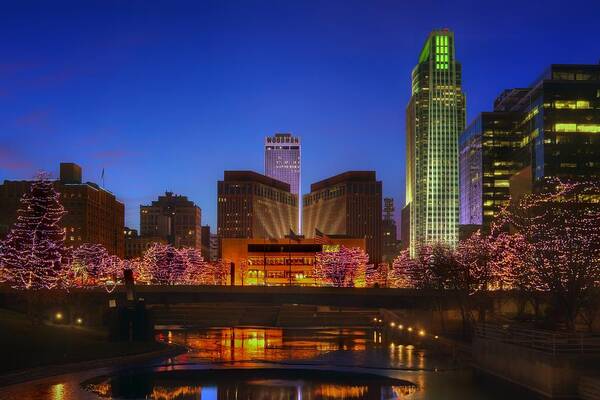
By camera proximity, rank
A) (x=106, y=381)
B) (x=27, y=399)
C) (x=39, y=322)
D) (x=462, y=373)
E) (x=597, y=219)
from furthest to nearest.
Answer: (x=39, y=322)
(x=597, y=219)
(x=462, y=373)
(x=106, y=381)
(x=27, y=399)

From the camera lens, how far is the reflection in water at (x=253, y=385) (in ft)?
174

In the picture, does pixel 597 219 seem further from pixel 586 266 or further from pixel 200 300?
pixel 200 300

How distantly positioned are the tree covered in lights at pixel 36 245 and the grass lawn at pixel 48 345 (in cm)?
495

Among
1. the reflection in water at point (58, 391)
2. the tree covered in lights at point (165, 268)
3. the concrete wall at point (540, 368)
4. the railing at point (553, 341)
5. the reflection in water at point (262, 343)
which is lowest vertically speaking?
the reflection in water at point (262, 343)

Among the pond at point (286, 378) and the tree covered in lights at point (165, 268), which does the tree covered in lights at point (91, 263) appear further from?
the pond at point (286, 378)

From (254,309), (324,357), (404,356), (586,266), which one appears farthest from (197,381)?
(254,309)

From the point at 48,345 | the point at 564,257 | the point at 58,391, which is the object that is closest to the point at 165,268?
the point at 48,345

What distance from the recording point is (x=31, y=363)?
62.4 m

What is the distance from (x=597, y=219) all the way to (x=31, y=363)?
55519 mm


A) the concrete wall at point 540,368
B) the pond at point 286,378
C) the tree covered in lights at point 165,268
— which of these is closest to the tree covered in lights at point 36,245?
the pond at point 286,378

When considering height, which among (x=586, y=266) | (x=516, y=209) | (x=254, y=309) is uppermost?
(x=516, y=209)

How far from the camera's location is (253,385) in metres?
58.1

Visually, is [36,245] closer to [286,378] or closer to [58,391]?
[58,391]

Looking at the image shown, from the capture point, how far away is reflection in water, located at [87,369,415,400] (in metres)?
53.2
